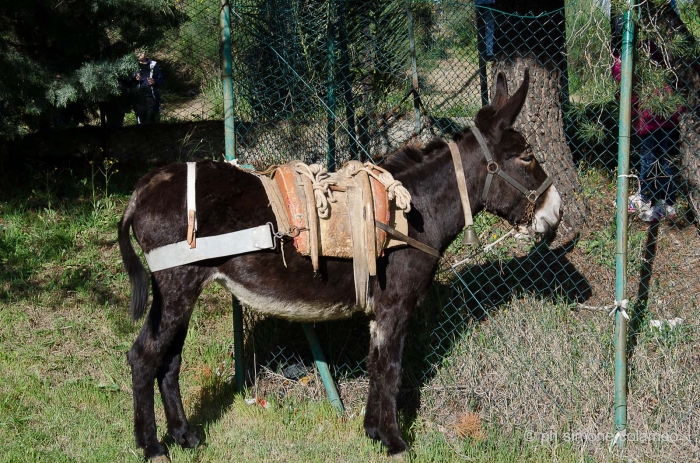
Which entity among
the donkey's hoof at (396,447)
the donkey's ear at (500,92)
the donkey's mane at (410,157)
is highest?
the donkey's ear at (500,92)

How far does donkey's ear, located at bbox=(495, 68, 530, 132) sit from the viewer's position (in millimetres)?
3643

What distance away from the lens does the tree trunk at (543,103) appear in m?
5.29

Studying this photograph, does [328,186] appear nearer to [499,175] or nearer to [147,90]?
[499,175]

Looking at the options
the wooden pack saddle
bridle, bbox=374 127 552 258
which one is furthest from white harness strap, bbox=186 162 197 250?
bridle, bbox=374 127 552 258


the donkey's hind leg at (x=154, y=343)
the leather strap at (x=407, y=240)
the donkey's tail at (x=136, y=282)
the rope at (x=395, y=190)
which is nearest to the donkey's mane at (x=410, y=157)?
the rope at (x=395, y=190)

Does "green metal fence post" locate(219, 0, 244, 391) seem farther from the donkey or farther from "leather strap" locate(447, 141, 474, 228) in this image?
"leather strap" locate(447, 141, 474, 228)

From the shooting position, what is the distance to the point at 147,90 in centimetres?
682

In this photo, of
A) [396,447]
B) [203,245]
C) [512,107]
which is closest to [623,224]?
[512,107]

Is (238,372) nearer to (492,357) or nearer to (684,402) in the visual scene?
(492,357)

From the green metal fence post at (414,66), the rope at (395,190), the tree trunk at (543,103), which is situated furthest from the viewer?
the green metal fence post at (414,66)

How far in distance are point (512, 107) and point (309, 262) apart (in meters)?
1.45

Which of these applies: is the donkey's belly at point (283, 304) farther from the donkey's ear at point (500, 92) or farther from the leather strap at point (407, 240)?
the donkey's ear at point (500, 92)

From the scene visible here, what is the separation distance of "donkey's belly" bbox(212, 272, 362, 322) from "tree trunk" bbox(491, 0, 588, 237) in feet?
7.94

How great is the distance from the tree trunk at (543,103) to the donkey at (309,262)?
5.07ft
